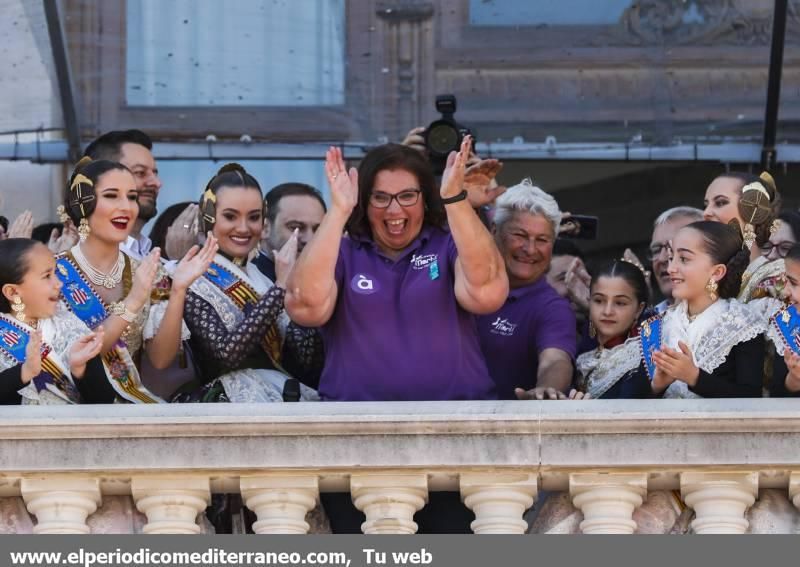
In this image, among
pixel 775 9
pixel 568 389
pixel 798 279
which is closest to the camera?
pixel 798 279

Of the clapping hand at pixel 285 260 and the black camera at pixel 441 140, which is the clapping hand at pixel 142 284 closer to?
the clapping hand at pixel 285 260

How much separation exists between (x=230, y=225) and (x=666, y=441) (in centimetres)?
212

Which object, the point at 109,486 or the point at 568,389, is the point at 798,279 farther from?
the point at 109,486

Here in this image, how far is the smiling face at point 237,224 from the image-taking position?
8.68 meters

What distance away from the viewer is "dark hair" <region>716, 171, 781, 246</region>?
8734 millimetres

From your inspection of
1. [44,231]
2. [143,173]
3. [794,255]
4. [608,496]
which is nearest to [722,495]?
[608,496]

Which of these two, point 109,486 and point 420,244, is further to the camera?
point 420,244

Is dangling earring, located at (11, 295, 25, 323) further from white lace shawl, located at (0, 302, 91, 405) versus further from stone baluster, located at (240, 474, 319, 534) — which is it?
stone baluster, located at (240, 474, 319, 534)

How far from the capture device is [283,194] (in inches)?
377

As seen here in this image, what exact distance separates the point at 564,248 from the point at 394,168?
1.79 metres

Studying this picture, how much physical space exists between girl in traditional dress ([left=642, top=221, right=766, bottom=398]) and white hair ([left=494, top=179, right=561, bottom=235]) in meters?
0.84

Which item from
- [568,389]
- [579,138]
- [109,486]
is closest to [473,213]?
[568,389]

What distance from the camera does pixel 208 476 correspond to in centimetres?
741
